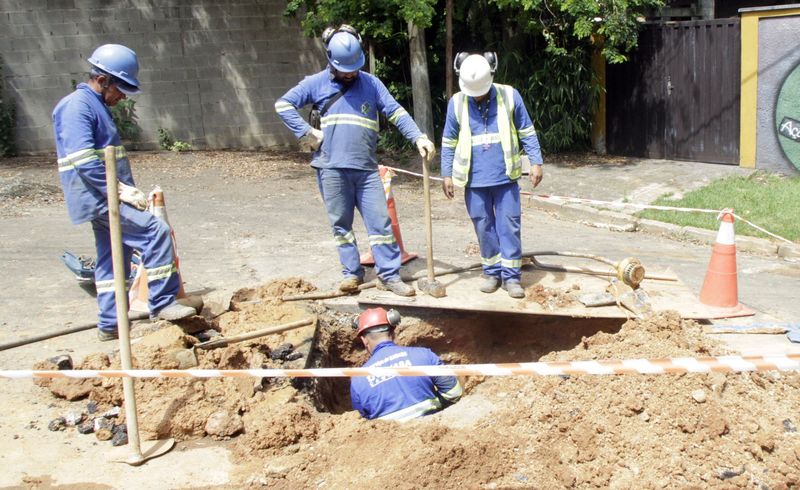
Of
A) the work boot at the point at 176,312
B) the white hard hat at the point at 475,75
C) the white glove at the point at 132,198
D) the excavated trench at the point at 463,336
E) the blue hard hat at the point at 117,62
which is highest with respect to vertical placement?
the blue hard hat at the point at 117,62

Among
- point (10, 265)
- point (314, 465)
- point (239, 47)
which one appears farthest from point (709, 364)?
point (239, 47)

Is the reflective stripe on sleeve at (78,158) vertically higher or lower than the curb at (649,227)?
higher

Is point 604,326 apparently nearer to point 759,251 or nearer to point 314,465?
point 314,465

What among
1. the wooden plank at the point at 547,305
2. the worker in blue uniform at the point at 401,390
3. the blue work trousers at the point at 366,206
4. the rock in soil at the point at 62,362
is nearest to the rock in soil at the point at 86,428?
the rock in soil at the point at 62,362

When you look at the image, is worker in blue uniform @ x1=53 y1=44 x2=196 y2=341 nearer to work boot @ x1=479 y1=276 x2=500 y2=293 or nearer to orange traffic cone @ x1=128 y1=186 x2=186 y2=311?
orange traffic cone @ x1=128 y1=186 x2=186 y2=311

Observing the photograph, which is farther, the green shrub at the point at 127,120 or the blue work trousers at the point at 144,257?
the green shrub at the point at 127,120

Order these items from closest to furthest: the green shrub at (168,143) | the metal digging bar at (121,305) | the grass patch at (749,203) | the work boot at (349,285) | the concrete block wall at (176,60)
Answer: the metal digging bar at (121,305) → the work boot at (349,285) → the grass patch at (749,203) → the concrete block wall at (176,60) → the green shrub at (168,143)

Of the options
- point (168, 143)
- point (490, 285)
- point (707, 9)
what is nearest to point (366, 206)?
point (490, 285)

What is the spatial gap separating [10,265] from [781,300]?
290 inches

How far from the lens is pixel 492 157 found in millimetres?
6367

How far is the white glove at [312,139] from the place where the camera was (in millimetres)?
6410

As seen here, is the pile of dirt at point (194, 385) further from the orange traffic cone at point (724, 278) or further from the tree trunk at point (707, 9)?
the tree trunk at point (707, 9)

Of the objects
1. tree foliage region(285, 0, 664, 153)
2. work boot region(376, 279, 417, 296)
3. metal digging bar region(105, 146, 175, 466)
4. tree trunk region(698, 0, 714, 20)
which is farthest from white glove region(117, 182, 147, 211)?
tree trunk region(698, 0, 714, 20)

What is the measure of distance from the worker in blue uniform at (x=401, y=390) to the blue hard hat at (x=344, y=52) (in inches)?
91.5
